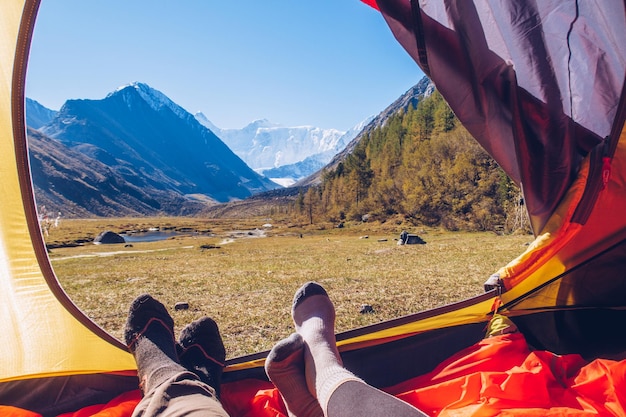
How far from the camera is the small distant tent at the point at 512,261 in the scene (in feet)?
8.54

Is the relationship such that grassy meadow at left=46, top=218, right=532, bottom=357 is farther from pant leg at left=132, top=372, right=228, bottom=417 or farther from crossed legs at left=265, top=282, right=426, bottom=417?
pant leg at left=132, top=372, right=228, bottom=417

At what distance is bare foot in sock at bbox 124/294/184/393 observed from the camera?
2.33 metres

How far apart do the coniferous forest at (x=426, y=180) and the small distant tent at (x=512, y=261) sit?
1971 centimetres

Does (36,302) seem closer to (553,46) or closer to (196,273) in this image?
(553,46)

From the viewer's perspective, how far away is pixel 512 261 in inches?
112

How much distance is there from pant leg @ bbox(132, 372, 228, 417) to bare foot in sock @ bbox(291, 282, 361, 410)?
543 mm

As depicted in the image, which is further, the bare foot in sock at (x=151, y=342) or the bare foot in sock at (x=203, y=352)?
the bare foot in sock at (x=203, y=352)

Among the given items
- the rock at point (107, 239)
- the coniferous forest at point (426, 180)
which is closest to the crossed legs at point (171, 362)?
the coniferous forest at point (426, 180)

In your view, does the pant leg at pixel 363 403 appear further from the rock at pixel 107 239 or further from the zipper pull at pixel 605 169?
the rock at pixel 107 239

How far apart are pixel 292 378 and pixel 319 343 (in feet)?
0.85

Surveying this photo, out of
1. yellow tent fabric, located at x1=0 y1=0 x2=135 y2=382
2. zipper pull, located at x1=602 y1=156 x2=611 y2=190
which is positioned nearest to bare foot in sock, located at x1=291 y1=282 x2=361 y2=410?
yellow tent fabric, located at x1=0 y1=0 x2=135 y2=382

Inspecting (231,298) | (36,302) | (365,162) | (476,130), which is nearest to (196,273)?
(231,298)

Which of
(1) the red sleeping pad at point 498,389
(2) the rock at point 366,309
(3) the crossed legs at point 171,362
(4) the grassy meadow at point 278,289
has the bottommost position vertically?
(4) the grassy meadow at point 278,289

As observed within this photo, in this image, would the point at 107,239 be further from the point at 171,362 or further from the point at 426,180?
the point at 171,362
